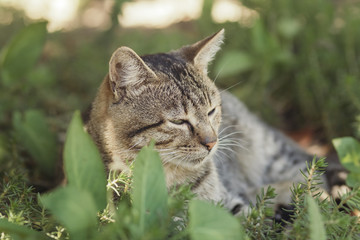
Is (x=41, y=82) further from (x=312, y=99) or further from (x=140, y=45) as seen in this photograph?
(x=312, y=99)

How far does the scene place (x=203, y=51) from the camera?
222 cm

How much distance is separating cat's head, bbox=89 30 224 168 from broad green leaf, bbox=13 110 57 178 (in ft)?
2.34

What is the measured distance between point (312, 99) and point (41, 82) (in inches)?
89.7

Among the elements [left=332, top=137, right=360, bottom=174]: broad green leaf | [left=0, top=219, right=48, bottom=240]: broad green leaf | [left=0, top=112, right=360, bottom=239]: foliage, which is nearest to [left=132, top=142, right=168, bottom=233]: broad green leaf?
[left=0, top=112, right=360, bottom=239]: foliage

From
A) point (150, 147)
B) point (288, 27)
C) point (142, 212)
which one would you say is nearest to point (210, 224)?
point (142, 212)

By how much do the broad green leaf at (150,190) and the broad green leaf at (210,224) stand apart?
13 cm

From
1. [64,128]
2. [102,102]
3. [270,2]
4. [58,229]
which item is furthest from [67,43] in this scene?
[58,229]

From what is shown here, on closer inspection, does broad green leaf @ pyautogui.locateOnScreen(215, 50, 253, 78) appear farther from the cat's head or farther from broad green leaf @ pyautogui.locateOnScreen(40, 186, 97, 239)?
broad green leaf @ pyautogui.locateOnScreen(40, 186, 97, 239)

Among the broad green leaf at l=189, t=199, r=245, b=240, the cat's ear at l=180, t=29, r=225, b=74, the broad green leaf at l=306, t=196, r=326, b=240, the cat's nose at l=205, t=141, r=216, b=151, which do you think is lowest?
the cat's nose at l=205, t=141, r=216, b=151

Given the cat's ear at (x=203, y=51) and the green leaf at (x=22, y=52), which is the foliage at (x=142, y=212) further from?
the green leaf at (x=22, y=52)

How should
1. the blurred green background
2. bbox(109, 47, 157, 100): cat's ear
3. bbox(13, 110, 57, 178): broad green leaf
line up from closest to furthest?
bbox(109, 47, 157, 100): cat's ear < bbox(13, 110, 57, 178): broad green leaf < the blurred green background

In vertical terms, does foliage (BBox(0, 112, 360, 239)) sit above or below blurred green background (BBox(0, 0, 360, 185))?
above

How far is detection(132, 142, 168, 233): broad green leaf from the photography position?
142 cm

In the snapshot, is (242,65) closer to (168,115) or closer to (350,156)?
(350,156)
